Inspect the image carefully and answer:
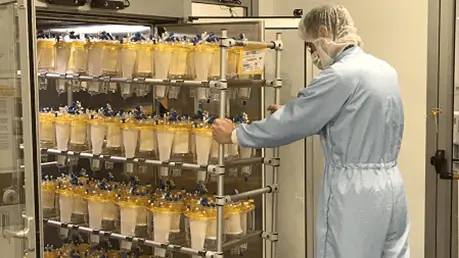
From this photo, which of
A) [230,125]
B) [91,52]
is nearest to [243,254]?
[230,125]

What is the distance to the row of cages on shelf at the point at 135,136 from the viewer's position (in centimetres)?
402

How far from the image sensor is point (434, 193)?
14.8ft

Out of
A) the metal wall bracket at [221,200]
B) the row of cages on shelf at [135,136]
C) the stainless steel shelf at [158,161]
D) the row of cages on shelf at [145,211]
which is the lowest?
the row of cages on shelf at [145,211]

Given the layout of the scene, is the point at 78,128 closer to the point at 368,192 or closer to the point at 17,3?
the point at 17,3

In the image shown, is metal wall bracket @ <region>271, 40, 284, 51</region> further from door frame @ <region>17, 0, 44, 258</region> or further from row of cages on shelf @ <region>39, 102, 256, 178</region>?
door frame @ <region>17, 0, 44, 258</region>

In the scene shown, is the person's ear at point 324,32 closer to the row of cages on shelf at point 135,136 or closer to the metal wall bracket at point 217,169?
the row of cages on shelf at point 135,136

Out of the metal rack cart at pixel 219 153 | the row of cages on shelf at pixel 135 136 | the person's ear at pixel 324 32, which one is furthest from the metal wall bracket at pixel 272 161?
the person's ear at pixel 324 32

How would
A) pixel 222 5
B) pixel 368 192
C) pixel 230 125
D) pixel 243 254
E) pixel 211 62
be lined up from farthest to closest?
pixel 222 5
pixel 243 254
pixel 211 62
pixel 230 125
pixel 368 192

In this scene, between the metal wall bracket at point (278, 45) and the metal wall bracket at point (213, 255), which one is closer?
the metal wall bracket at point (213, 255)

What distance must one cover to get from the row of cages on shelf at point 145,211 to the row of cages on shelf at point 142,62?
0.64 m

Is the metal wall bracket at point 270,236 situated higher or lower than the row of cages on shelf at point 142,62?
lower

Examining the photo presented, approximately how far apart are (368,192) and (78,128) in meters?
1.99

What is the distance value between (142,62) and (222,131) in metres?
0.79

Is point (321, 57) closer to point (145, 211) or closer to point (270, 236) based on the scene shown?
point (270, 236)
